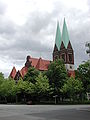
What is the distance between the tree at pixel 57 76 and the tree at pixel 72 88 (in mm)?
2928

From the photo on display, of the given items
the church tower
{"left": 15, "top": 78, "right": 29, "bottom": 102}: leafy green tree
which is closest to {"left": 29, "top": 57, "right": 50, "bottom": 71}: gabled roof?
the church tower

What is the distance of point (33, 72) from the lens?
67.2 metres

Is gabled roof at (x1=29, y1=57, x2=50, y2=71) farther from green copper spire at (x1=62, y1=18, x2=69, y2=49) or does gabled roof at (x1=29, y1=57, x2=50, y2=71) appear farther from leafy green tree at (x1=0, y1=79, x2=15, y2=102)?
leafy green tree at (x1=0, y1=79, x2=15, y2=102)

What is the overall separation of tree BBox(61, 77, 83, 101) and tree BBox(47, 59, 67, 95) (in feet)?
9.61

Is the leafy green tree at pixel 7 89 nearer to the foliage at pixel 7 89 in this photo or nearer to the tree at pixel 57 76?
the foliage at pixel 7 89

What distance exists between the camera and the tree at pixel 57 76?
2323 inches

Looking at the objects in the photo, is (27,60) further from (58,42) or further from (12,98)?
(12,98)

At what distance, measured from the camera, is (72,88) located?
5484 centimetres

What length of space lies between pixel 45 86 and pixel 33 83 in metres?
8.11

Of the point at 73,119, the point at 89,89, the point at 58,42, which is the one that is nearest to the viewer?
the point at 73,119

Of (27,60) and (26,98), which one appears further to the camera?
(27,60)

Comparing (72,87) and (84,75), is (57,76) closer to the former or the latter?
(72,87)

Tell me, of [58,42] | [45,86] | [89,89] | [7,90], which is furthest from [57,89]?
[58,42]

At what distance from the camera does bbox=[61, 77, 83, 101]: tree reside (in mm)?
54719
